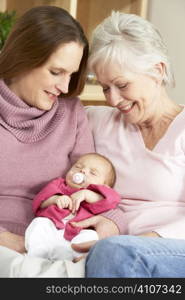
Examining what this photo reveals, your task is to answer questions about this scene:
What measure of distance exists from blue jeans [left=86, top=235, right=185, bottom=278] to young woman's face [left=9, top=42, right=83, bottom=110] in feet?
2.18

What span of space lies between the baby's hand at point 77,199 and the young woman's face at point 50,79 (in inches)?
14.3

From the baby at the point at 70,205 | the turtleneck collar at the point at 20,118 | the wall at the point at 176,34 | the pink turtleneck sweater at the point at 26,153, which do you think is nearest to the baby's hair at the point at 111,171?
the baby at the point at 70,205

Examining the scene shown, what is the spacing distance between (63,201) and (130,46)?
59 centimetres

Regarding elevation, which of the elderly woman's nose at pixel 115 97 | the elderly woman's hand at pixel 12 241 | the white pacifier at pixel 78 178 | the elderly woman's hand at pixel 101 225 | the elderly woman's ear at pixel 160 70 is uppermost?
the elderly woman's ear at pixel 160 70

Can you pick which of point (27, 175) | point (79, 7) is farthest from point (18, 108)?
point (79, 7)

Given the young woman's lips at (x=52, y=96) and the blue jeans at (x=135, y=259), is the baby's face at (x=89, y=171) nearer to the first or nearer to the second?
the young woman's lips at (x=52, y=96)

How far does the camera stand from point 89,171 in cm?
185

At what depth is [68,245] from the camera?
171 cm

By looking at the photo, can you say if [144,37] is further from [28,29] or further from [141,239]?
[141,239]

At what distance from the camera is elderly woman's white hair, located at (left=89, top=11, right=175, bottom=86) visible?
192cm

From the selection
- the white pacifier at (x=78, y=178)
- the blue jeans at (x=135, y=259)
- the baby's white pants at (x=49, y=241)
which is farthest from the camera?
the white pacifier at (x=78, y=178)

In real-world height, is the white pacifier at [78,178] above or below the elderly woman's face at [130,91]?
below

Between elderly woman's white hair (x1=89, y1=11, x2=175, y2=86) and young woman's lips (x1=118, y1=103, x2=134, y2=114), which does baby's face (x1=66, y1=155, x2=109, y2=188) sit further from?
elderly woman's white hair (x1=89, y1=11, x2=175, y2=86)

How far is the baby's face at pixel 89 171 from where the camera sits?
184 centimetres
